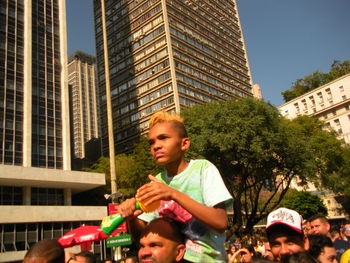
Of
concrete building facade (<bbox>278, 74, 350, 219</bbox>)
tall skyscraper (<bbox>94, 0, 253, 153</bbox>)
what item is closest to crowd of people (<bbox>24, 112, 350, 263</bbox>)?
tall skyscraper (<bbox>94, 0, 253, 153</bbox>)

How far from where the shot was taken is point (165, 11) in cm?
6875

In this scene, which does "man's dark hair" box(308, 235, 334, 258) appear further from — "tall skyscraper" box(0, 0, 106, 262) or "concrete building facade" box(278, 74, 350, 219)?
"concrete building facade" box(278, 74, 350, 219)

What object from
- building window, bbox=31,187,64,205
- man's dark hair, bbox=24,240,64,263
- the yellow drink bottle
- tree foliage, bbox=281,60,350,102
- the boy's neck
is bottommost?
man's dark hair, bbox=24,240,64,263

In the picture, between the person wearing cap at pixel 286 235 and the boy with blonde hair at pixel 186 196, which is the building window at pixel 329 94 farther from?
the boy with blonde hair at pixel 186 196

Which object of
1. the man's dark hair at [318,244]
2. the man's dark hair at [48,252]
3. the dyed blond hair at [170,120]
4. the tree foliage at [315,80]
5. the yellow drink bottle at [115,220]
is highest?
the tree foliage at [315,80]

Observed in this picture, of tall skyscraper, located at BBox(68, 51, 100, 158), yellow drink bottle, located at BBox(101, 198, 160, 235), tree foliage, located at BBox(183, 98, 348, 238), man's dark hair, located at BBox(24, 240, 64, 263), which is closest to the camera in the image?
yellow drink bottle, located at BBox(101, 198, 160, 235)

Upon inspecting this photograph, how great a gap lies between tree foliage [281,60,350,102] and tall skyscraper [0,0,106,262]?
6094 centimetres

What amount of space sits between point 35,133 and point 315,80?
68.2 m

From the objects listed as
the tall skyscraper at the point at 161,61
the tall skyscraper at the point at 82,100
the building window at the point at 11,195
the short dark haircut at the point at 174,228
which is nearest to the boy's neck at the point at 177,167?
the short dark haircut at the point at 174,228

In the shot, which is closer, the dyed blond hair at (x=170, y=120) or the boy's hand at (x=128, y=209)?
the boy's hand at (x=128, y=209)

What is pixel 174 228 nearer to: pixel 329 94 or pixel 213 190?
pixel 213 190

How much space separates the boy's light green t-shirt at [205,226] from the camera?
2.19 m

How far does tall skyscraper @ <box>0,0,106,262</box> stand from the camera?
30.7 metres

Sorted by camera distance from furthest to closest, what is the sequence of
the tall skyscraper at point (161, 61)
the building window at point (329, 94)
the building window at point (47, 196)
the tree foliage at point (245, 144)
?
the building window at point (329, 94)
the tall skyscraper at point (161, 61)
the building window at point (47, 196)
the tree foliage at point (245, 144)
